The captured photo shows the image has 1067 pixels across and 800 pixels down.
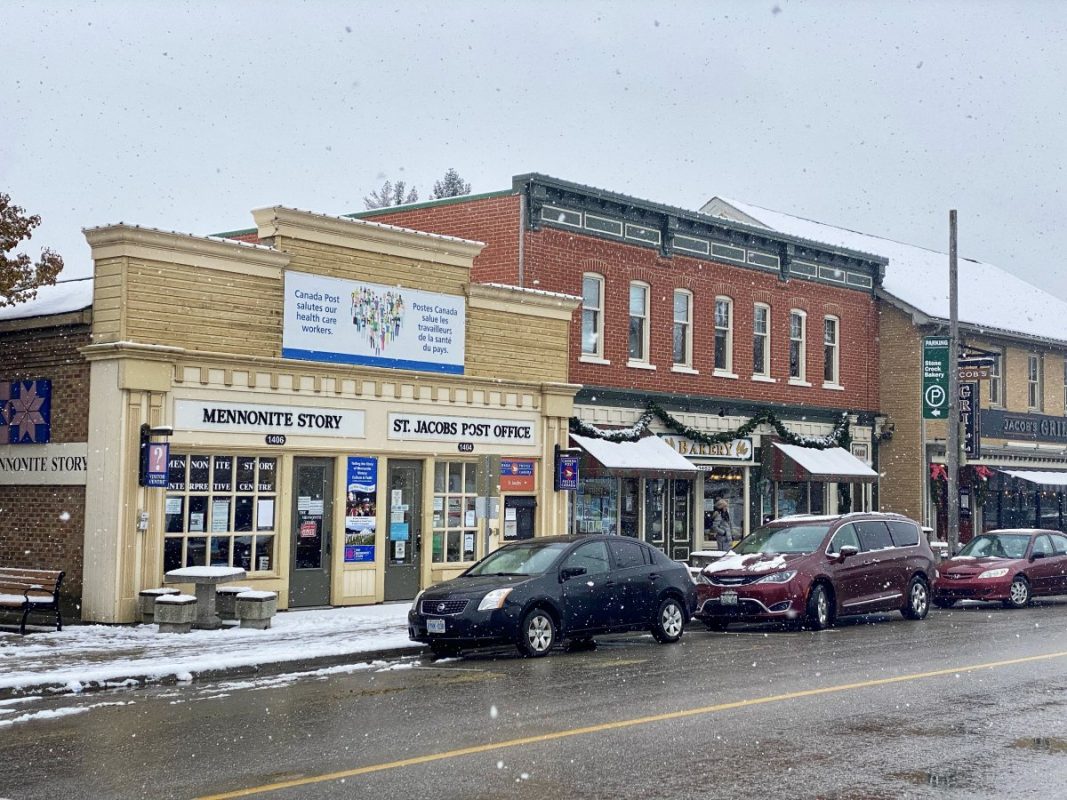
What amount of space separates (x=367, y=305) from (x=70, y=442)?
17.3 ft

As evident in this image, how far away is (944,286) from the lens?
41.8 m

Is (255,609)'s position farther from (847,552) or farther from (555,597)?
(847,552)

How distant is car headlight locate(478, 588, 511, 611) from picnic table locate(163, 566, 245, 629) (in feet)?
13.9

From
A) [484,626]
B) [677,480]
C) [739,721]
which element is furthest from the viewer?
[677,480]

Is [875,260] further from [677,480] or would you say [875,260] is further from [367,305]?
[367,305]

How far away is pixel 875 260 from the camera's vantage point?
119 feet

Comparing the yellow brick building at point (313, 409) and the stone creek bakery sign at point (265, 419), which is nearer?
the yellow brick building at point (313, 409)

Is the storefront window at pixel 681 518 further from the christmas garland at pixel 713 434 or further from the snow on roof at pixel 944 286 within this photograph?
the snow on roof at pixel 944 286

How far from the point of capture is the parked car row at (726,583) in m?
16.2

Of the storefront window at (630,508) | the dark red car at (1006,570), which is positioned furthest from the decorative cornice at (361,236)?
the dark red car at (1006,570)

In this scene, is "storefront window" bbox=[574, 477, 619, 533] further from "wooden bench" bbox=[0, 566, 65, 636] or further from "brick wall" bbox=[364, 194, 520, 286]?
"wooden bench" bbox=[0, 566, 65, 636]

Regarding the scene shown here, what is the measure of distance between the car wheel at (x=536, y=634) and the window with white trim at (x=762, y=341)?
17368mm

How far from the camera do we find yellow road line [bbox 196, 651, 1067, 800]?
28.5 feet

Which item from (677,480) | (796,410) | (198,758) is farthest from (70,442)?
(796,410)
